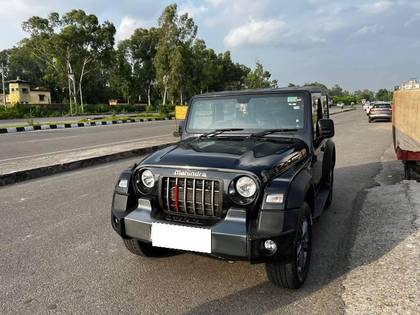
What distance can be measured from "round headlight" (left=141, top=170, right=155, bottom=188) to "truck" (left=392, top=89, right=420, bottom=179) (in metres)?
5.05

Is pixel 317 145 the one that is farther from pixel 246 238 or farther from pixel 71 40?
pixel 71 40

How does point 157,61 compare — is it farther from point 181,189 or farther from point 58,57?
point 181,189

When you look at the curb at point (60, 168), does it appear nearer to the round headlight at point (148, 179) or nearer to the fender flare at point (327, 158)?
the fender flare at point (327, 158)

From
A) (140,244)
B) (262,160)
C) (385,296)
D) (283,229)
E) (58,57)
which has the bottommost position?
(385,296)

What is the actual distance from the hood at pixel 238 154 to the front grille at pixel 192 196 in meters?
0.15

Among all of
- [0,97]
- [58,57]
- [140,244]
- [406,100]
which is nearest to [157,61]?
[58,57]

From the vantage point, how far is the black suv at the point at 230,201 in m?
2.99

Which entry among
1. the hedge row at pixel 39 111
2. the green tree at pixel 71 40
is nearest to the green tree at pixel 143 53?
the hedge row at pixel 39 111

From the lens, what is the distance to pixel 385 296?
10.3ft

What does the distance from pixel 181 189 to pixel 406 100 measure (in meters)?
6.34

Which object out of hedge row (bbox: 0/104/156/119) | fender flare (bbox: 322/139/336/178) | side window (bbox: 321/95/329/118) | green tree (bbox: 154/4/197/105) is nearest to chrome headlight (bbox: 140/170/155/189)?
fender flare (bbox: 322/139/336/178)

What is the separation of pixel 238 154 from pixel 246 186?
1.31ft

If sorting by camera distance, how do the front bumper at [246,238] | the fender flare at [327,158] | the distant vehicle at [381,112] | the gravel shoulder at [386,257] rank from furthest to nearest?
the distant vehicle at [381,112], the fender flare at [327,158], the gravel shoulder at [386,257], the front bumper at [246,238]

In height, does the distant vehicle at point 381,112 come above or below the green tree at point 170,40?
below
